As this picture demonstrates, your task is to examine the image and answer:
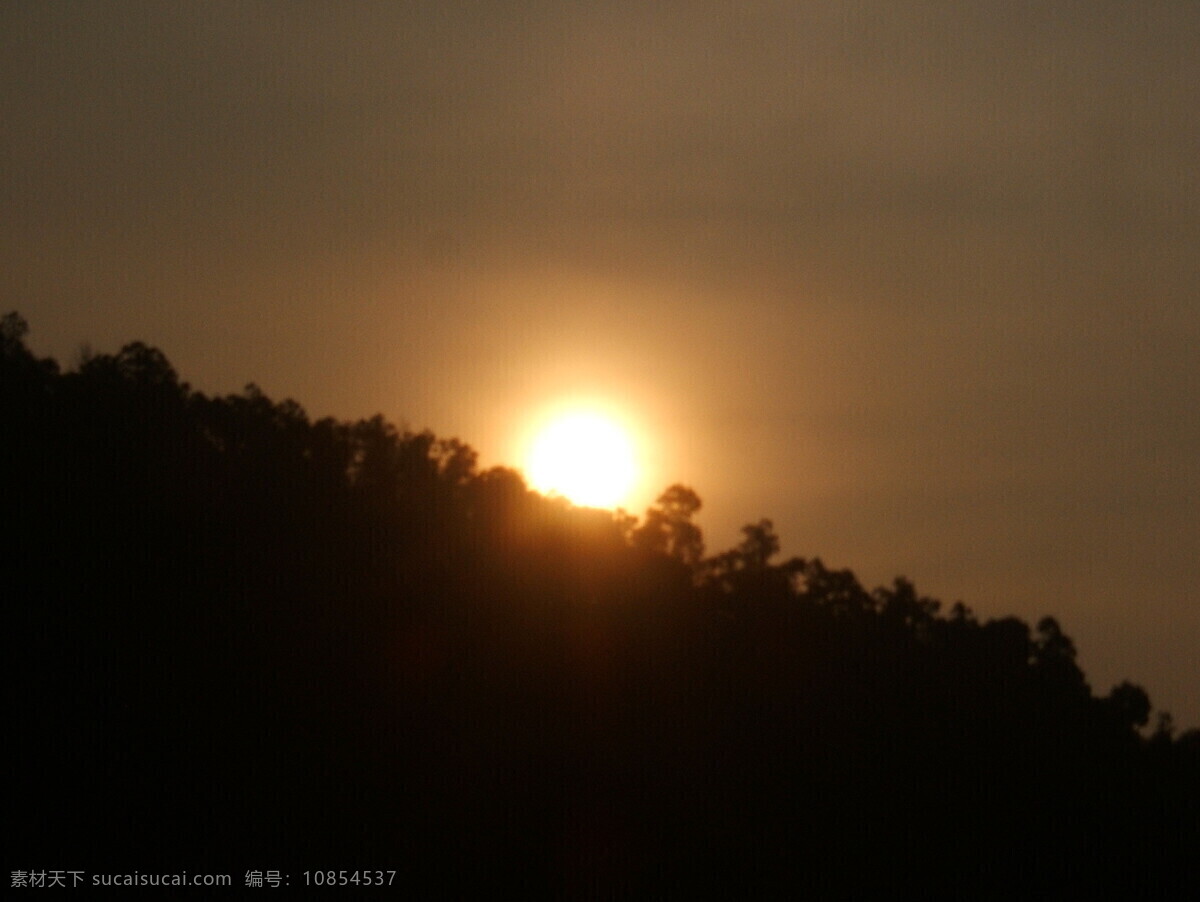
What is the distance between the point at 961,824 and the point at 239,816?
3674 centimetres

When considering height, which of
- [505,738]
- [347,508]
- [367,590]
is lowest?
[505,738]

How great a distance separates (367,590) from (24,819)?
84.8ft

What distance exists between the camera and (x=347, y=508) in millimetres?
77312

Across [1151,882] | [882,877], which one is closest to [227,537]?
[882,877]

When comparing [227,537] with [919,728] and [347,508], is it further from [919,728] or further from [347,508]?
[919,728]

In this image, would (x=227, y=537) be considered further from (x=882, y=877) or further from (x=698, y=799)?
(x=882, y=877)

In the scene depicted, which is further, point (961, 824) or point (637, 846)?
point (961, 824)

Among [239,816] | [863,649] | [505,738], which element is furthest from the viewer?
[863,649]

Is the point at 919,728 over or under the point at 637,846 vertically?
over

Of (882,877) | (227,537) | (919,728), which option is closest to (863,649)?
(919,728)

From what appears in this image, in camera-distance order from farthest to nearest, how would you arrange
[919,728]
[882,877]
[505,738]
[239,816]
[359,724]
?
[919,728] → [882,877] → [505,738] → [359,724] → [239,816]

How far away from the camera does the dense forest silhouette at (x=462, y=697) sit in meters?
51.8

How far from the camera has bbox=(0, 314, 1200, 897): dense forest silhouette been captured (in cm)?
5184

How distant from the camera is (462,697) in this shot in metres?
64.4
